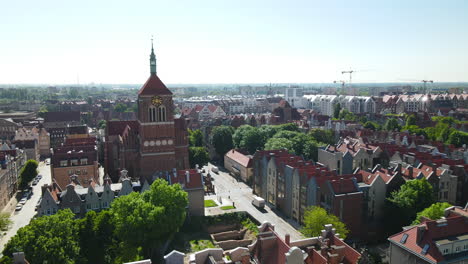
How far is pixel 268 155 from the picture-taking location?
264 feet

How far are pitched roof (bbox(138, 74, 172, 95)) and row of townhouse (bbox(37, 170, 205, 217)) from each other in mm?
16256

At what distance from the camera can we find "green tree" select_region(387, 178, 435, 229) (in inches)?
2263

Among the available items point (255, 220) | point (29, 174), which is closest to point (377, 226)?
point (255, 220)

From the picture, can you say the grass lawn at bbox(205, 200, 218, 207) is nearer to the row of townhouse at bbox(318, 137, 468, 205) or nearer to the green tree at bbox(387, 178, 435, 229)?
the row of townhouse at bbox(318, 137, 468, 205)

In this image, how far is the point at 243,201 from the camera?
3174 inches

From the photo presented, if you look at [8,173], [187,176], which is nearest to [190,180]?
[187,176]

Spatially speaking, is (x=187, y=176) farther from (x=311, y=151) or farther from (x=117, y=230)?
(x=311, y=151)

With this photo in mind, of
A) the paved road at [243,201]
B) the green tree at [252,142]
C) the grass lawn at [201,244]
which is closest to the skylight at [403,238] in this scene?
the paved road at [243,201]

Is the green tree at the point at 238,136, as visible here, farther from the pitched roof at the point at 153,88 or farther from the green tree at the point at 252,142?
the pitched roof at the point at 153,88

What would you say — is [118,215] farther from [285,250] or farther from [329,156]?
[329,156]

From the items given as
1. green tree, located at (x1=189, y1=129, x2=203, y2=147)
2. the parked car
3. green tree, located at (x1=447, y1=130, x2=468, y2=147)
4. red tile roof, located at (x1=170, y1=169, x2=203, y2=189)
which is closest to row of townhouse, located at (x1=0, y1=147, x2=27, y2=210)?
the parked car

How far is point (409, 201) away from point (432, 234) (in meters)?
13.4

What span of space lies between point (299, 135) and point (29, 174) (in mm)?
70316

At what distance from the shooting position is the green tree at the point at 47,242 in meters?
42.5
